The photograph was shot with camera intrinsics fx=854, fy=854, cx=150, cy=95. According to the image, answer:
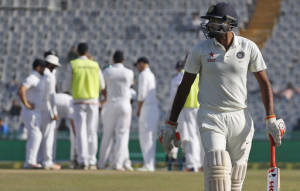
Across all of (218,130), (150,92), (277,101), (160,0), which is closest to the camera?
(218,130)

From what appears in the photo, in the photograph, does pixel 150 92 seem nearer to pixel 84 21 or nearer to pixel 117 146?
pixel 117 146

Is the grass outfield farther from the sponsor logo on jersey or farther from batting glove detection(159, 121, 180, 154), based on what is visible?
the sponsor logo on jersey

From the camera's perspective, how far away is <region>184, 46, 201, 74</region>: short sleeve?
7.00 metres

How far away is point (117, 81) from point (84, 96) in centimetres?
65

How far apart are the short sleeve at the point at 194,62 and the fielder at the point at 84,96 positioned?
821cm

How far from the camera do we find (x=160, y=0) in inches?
1265

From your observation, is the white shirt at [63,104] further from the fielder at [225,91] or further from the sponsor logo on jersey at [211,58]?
the sponsor logo on jersey at [211,58]

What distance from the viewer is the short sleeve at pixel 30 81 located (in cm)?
1492

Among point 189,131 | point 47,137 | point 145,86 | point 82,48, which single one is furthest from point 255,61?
point 145,86

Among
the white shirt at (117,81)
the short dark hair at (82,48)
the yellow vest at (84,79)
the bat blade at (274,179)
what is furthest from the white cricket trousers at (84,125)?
the bat blade at (274,179)

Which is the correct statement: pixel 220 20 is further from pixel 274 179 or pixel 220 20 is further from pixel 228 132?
pixel 274 179

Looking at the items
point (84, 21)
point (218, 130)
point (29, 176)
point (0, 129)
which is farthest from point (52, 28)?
point (218, 130)

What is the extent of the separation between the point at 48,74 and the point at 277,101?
12.9m

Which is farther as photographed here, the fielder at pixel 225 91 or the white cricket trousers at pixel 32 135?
the white cricket trousers at pixel 32 135
